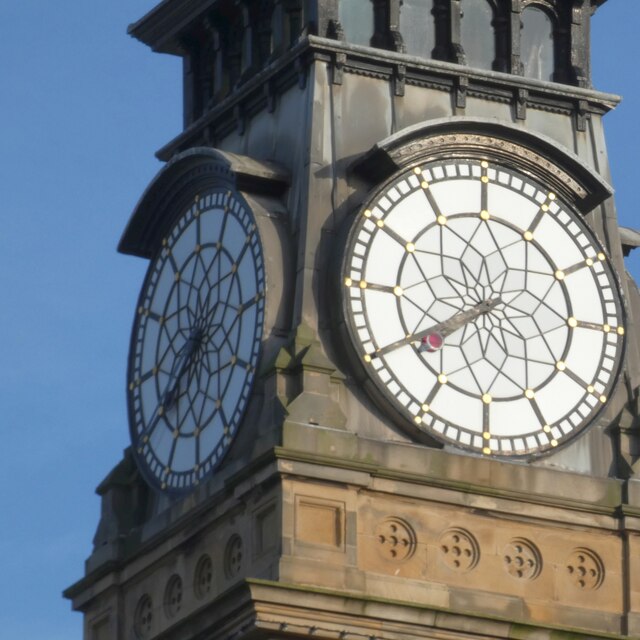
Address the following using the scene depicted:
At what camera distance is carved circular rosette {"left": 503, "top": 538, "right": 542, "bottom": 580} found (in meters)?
45.8

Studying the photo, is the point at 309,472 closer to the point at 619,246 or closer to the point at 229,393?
the point at 229,393

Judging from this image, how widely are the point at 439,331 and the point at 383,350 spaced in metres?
0.66

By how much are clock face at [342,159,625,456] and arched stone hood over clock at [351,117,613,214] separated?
139 mm

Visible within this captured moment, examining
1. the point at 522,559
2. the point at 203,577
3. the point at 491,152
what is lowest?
the point at 203,577

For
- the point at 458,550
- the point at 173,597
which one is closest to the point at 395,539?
the point at 458,550

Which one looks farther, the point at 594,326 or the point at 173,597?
the point at 594,326

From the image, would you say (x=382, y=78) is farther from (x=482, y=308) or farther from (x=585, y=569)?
(x=585, y=569)

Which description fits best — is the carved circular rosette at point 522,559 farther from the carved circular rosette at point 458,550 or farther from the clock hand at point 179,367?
the clock hand at point 179,367

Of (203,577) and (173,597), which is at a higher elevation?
(203,577)

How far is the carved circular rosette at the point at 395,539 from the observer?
45.2 meters

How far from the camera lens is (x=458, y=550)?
1794 inches

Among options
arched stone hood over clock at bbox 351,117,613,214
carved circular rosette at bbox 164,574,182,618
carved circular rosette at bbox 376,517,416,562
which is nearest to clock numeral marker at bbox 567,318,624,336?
arched stone hood over clock at bbox 351,117,613,214

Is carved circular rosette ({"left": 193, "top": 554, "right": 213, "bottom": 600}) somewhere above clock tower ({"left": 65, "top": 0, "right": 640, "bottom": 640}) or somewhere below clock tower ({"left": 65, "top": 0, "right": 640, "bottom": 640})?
below

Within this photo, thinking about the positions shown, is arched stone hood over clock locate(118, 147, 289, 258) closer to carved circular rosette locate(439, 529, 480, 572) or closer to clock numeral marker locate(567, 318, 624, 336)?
→ clock numeral marker locate(567, 318, 624, 336)
